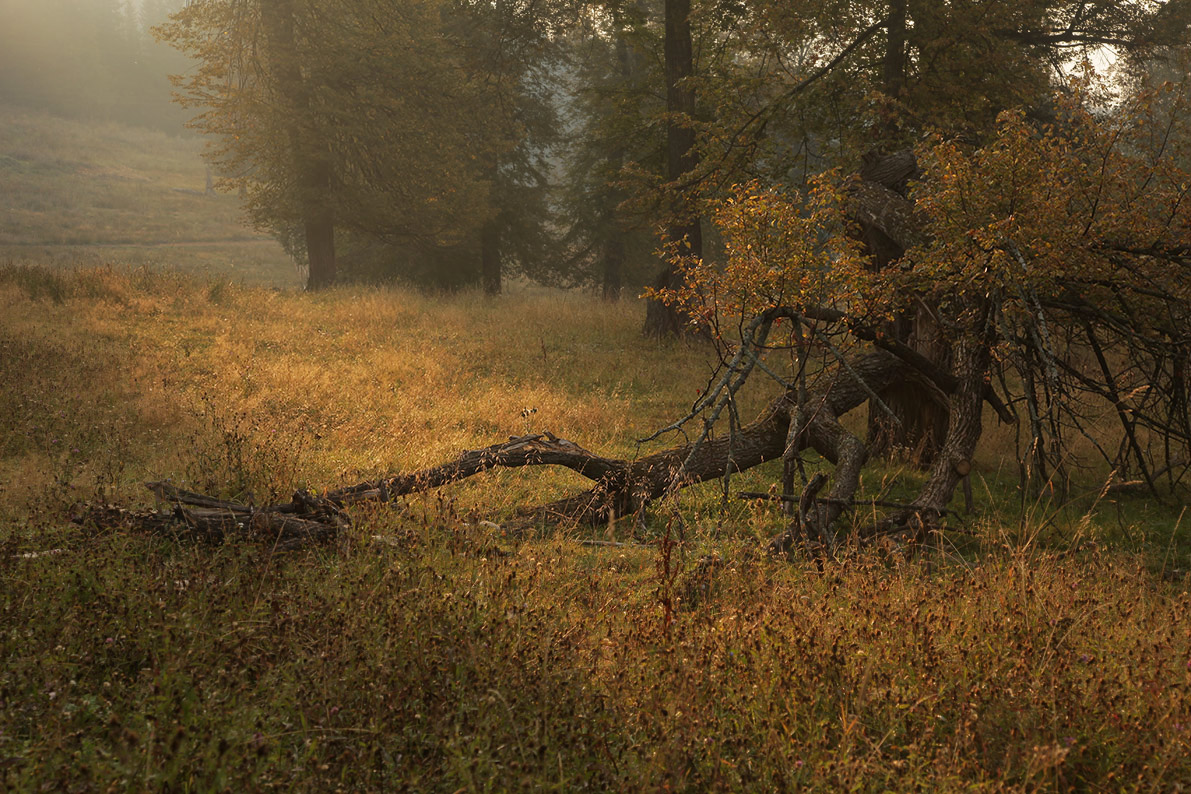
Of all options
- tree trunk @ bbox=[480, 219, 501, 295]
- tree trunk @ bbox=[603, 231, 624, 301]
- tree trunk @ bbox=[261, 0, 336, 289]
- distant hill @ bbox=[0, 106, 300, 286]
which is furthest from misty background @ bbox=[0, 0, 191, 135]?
tree trunk @ bbox=[603, 231, 624, 301]

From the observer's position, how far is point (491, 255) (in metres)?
27.1

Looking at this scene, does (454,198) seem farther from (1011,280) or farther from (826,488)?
(1011,280)

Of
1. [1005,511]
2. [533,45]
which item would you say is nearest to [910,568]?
[1005,511]

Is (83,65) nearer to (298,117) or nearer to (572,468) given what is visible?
(298,117)

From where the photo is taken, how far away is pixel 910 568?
566cm

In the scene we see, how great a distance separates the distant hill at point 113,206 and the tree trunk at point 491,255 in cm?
797

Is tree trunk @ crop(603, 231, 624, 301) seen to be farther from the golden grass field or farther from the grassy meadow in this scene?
the grassy meadow

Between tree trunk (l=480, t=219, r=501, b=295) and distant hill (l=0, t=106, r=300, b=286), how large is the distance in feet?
26.2

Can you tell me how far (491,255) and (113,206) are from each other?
1231 inches

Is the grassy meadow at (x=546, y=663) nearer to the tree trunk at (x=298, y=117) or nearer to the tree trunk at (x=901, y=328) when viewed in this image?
the tree trunk at (x=901, y=328)

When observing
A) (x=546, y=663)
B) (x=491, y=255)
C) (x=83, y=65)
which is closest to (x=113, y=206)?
(x=491, y=255)

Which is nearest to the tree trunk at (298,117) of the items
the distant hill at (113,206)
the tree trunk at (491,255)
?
the distant hill at (113,206)

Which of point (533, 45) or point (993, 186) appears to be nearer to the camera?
point (993, 186)

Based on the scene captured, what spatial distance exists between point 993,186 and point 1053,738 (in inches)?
185
